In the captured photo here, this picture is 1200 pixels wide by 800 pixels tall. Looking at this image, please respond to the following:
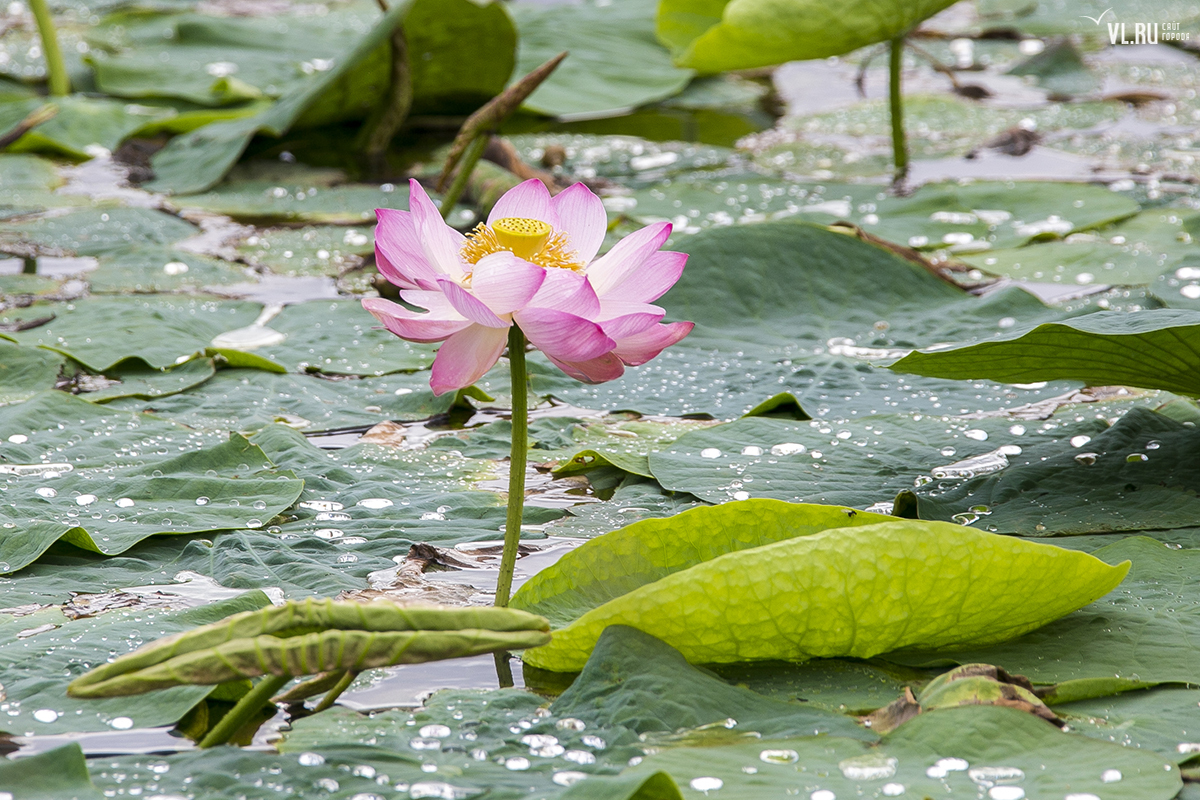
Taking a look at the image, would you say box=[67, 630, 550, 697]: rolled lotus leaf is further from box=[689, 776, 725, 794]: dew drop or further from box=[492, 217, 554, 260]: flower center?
box=[492, 217, 554, 260]: flower center

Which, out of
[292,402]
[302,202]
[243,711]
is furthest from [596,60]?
[243,711]

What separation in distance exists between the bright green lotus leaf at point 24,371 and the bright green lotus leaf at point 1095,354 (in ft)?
3.79

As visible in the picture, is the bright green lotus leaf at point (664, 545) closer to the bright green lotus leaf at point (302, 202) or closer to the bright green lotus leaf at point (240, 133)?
the bright green lotus leaf at point (302, 202)

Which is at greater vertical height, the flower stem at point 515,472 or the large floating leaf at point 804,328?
the flower stem at point 515,472

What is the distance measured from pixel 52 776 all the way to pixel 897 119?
2.41m

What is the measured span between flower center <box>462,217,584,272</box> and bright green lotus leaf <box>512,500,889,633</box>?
24 centimetres


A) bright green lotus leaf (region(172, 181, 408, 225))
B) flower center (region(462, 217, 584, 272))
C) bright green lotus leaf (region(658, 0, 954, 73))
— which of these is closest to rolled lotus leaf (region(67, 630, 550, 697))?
flower center (region(462, 217, 584, 272))

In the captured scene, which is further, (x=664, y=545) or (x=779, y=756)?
(x=664, y=545)

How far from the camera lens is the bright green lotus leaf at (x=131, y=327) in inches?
66.7

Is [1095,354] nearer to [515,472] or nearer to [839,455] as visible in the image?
[839,455]

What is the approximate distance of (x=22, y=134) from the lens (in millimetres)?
2848

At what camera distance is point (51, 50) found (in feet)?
10.1

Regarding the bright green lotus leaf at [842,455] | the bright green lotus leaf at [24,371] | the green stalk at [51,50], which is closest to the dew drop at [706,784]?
the bright green lotus leaf at [842,455]

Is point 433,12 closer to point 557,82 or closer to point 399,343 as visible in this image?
point 557,82
